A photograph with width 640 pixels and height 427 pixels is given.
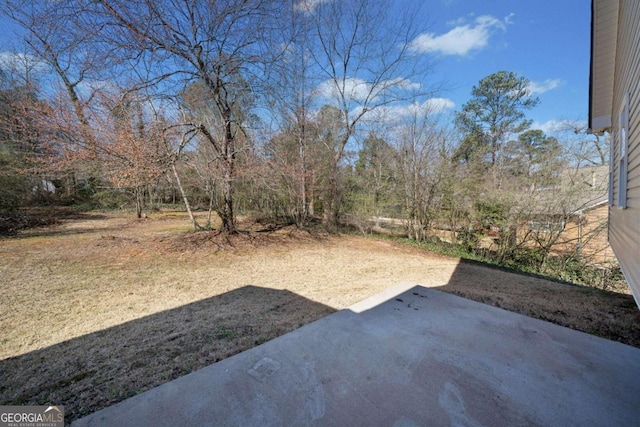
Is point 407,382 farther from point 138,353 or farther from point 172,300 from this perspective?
point 172,300

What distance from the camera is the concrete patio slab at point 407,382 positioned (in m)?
1.45

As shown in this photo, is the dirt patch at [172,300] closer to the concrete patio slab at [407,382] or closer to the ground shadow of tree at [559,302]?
the ground shadow of tree at [559,302]

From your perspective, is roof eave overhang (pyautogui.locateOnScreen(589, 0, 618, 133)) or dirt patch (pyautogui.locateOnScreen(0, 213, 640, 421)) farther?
roof eave overhang (pyautogui.locateOnScreen(589, 0, 618, 133))

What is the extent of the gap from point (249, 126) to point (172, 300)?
17.5 feet

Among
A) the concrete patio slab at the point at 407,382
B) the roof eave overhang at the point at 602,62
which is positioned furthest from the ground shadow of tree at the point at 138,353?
A: the roof eave overhang at the point at 602,62

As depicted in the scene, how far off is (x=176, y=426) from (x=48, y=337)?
77.9 inches

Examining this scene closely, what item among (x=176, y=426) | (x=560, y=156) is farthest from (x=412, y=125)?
(x=176, y=426)

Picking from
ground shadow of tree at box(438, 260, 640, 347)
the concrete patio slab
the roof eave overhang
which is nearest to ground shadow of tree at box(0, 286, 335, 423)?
the concrete patio slab

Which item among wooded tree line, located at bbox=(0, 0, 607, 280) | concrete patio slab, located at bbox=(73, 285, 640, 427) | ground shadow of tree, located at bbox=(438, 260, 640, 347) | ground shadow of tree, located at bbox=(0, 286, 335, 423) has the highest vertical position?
wooded tree line, located at bbox=(0, 0, 607, 280)

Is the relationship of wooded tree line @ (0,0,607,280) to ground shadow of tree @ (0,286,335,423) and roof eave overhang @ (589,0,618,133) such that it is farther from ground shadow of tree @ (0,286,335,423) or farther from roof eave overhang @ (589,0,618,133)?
ground shadow of tree @ (0,286,335,423)

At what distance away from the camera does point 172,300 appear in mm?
3285

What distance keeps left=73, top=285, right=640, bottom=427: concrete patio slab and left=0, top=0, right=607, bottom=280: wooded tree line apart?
468cm

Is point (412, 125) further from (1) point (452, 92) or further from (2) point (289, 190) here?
(2) point (289, 190)

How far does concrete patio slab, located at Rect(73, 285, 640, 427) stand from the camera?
57.1 inches
